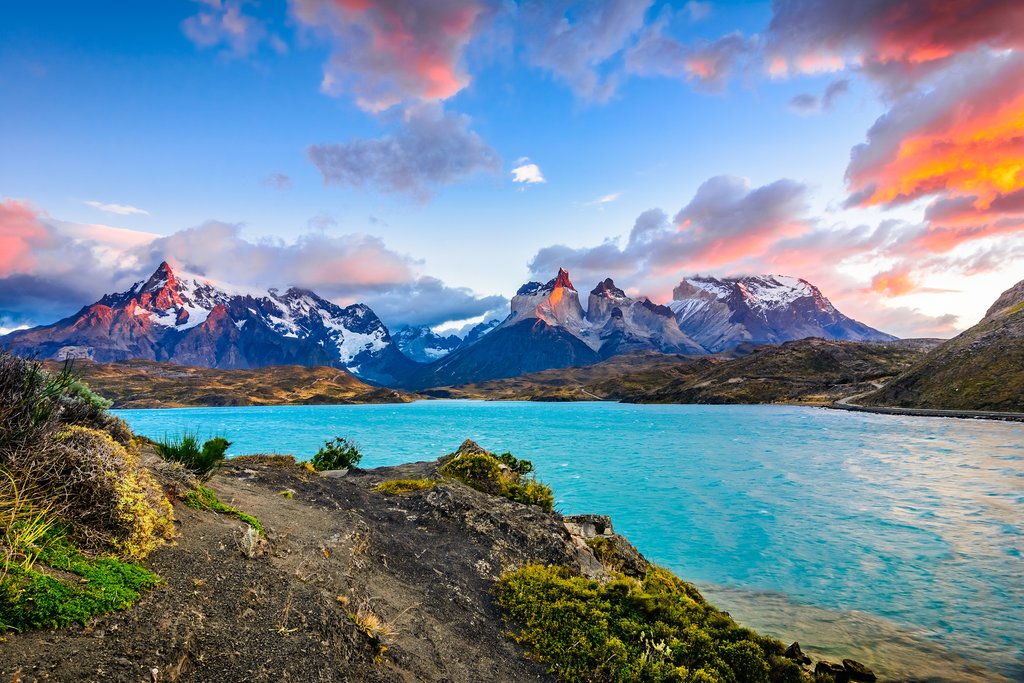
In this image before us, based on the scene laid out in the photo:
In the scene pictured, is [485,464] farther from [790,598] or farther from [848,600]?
[848,600]

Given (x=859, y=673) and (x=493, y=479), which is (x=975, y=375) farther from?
(x=493, y=479)

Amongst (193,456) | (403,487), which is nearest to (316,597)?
(193,456)

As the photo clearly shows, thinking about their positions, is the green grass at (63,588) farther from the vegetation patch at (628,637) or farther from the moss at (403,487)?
the moss at (403,487)

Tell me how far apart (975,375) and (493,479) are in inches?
5706

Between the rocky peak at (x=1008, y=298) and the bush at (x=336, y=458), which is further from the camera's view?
the rocky peak at (x=1008, y=298)

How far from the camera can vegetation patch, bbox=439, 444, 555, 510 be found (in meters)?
21.4

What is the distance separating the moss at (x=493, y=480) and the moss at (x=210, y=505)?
11.8 m

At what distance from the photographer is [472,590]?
12711mm

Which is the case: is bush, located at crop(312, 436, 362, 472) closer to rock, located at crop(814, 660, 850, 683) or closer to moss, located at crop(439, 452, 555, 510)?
moss, located at crop(439, 452, 555, 510)

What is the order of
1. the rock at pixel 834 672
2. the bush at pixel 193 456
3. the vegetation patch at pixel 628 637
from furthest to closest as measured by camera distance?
the bush at pixel 193 456, the rock at pixel 834 672, the vegetation patch at pixel 628 637

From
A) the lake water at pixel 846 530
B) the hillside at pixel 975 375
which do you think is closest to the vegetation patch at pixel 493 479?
the lake water at pixel 846 530

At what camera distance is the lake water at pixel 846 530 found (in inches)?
704

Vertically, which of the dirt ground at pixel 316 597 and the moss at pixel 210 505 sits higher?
the moss at pixel 210 505

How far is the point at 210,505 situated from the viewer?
37.2 feet
